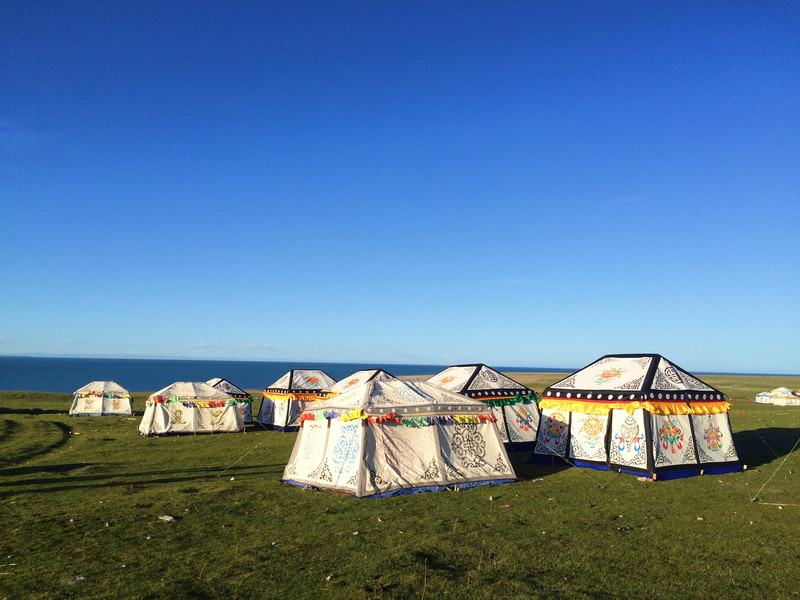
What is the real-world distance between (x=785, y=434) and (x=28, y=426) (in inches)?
1748

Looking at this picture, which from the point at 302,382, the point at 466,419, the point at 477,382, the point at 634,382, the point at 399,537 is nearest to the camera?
the point at 399,537

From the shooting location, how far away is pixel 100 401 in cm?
4178

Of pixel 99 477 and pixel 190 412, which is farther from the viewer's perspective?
pixel 190 412

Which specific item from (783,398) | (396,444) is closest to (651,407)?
(396,444)

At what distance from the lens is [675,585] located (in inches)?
304

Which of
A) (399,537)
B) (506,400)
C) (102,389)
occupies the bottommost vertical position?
(399,537)

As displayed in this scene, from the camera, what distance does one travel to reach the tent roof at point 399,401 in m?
14.7

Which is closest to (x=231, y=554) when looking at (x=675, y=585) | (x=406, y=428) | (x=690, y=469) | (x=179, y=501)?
(x=179, y=501)

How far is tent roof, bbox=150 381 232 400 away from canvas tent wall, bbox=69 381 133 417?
584 inches

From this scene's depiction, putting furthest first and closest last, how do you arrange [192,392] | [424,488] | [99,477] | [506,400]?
[192,392]
[506,400]
[99,477]
[424,488]

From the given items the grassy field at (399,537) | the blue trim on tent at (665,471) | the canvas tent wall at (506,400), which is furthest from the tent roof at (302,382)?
the blue trim on tent at (665,471)

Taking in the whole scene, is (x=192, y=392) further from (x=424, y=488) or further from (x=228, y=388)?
(x=424, y=488)

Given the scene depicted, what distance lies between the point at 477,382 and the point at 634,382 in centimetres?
755

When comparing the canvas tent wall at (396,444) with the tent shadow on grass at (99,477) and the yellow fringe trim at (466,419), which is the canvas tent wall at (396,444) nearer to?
the yellow fringe trim at (466,419)
